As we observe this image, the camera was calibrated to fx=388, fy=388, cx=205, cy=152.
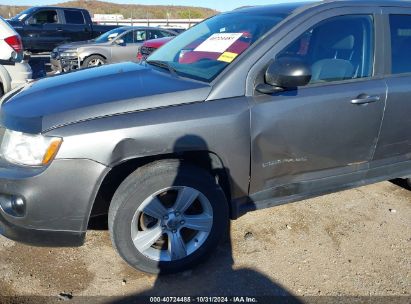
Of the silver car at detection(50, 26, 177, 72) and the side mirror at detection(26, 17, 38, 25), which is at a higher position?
the side mirror at detection(26, 17, 38, 25)

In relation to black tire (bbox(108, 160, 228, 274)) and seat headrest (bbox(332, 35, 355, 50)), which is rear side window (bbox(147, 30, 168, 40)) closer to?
seat headrest (bbox(332, 35, 355, 50))

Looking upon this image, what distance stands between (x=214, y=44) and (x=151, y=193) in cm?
132

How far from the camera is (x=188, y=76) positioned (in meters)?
2.80

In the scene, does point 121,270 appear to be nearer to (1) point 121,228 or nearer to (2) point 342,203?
(1) point 121,228

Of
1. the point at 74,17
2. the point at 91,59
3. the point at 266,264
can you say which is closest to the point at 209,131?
the point at 266,264

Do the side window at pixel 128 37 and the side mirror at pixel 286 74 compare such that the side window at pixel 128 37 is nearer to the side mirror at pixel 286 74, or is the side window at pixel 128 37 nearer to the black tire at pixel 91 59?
the black tire at pixel 91 59

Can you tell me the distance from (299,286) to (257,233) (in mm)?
690

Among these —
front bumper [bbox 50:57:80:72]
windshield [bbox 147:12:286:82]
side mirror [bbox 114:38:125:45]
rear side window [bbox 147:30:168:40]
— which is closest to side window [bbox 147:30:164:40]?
rear side window [bbox 147:30:168:40]

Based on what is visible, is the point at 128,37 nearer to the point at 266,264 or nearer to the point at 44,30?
the point at 44,30

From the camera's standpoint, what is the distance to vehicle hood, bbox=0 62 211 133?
2.32 meters

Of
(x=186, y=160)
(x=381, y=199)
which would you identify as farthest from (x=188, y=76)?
(x=381, y=199)

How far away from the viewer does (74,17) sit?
1485 cm

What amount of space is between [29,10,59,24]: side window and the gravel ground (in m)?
13.1

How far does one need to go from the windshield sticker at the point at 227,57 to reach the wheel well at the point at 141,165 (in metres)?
0.68
